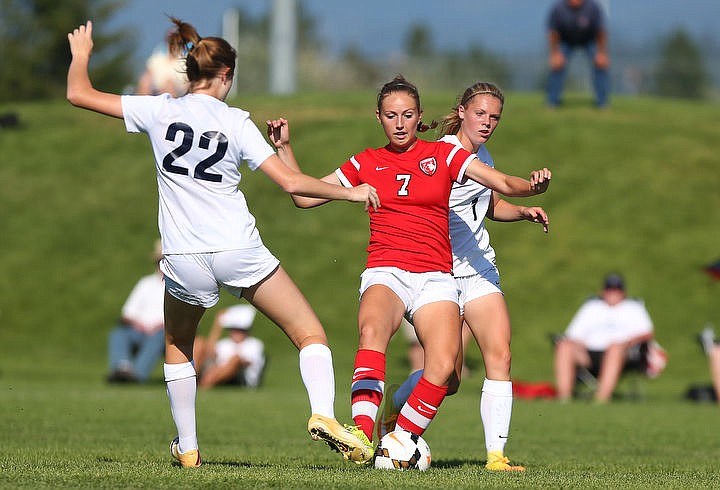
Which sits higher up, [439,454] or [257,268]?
[257,268]

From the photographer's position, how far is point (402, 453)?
22.0 ft

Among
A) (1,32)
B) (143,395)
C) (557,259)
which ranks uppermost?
(1,32)

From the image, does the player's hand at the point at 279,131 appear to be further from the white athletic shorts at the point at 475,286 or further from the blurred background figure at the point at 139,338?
the blurred background figure at the point at 139,338

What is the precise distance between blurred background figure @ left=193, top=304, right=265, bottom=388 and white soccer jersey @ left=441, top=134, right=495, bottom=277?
8.71m

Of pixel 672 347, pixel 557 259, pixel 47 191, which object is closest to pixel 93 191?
pixel 47 191

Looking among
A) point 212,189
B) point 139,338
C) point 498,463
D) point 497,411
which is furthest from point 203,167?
point 139,338

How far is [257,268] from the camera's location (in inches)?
249

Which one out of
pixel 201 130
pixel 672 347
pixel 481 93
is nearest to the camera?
pixel 201 130

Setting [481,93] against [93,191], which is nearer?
[481,93]

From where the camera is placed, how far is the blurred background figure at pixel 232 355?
15883 millimetres

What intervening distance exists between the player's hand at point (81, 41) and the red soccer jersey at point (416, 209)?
177 cm

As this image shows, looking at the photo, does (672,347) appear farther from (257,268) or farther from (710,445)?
(257,268)

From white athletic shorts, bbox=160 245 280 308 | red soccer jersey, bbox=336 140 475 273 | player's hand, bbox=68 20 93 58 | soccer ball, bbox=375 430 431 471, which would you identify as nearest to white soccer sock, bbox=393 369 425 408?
soccer ball, bbox=375 430 431 471

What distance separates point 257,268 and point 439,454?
2.78m
